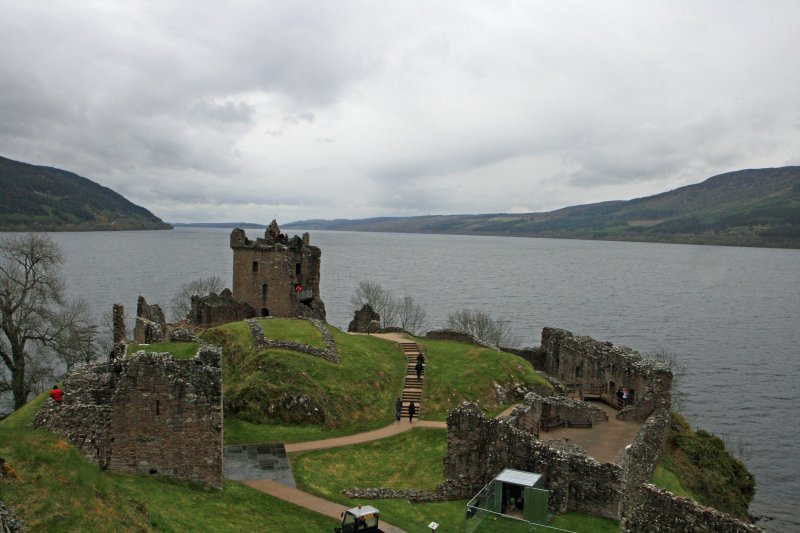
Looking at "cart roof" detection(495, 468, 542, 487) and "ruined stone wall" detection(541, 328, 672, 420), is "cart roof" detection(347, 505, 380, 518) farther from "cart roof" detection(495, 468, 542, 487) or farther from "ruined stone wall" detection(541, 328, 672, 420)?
"ruined stone wall" detection(541, 328, 672, 420)

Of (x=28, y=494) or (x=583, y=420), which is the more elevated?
(x=28, y=494)

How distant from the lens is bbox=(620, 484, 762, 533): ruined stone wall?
15.8 meters

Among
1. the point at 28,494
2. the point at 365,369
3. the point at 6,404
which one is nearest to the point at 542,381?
the point at 365,369

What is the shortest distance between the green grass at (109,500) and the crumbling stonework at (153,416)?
577 mm

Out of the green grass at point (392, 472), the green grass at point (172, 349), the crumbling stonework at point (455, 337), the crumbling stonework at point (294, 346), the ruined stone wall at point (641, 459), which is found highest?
the green grass at point (172, 349)

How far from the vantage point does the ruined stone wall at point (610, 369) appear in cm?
3328

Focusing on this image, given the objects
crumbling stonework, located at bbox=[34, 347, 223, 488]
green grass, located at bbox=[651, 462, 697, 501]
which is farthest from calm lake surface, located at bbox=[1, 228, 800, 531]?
crumbling stonework, located at bbox=[34, 347, 223, 488]

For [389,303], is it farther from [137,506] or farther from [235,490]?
[137,506]

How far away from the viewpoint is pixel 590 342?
44.2 meters

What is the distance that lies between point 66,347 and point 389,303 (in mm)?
47900

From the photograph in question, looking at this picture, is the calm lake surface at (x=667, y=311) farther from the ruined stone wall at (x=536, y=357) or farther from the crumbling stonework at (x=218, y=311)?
the crumbling stonework at (x=218, y=311)

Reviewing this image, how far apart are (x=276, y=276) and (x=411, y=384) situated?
67.1 ft

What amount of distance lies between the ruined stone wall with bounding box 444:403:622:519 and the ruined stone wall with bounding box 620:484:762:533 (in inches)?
151

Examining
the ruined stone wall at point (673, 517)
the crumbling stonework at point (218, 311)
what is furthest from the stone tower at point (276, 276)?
the ruined stone wall at point (673, 517)
